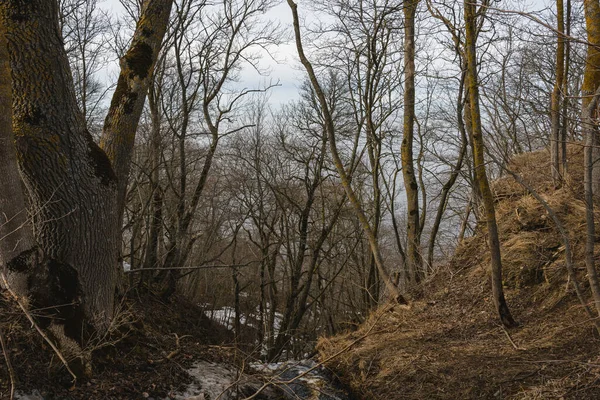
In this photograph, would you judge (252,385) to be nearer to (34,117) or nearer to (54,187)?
(54,187)

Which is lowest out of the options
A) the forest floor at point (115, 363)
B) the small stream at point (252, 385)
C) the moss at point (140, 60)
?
the small stream at point (252, 385)

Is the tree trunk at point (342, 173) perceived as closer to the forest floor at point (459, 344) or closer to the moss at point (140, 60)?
the forest floor at point (459, 344)

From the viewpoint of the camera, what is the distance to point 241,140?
1634 centimetres

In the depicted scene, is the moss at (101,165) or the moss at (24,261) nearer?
the moss at (24,261)

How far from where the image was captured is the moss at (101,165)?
4516mm

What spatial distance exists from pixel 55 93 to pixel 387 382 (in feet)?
14.6

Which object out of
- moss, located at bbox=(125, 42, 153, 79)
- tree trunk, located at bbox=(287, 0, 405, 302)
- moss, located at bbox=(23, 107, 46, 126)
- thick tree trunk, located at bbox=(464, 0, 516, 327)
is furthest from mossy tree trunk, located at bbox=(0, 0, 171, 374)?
tree trunk, located at bbox=(287, 0, 405, 302)

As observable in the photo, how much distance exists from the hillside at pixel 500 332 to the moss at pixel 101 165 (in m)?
2.70

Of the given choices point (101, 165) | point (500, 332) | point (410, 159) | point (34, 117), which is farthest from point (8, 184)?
point (410, 159)

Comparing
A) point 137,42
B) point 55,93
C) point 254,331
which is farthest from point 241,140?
point 55,93

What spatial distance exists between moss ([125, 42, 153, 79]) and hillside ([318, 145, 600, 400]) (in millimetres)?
3516

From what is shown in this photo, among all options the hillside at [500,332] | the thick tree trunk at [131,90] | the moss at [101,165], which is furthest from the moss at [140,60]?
the hillside at [500,332]

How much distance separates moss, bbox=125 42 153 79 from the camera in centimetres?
527

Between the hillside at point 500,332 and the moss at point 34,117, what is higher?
the moss at point 34,117
